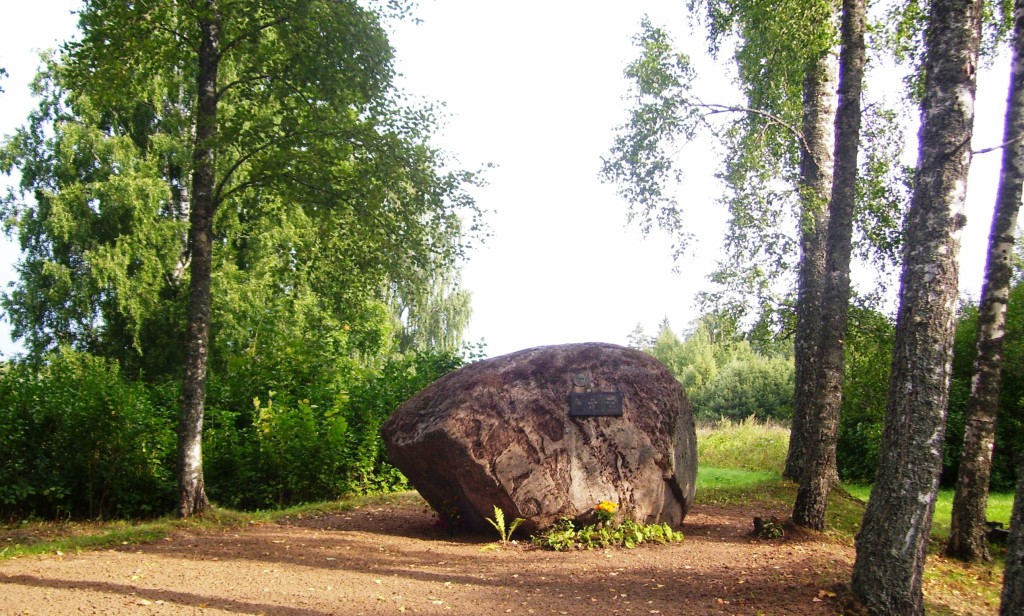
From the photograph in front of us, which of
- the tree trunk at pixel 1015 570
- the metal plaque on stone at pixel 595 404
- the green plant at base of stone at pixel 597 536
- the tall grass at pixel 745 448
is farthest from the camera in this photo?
the tall grass at pixel 745 448

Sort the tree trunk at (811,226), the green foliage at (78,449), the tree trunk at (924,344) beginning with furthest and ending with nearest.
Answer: the tree trunk at (811,226) < the green foliage at (78,449) < the tree trunk at (924,344)

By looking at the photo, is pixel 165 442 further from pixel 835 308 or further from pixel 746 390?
pixel 746 390

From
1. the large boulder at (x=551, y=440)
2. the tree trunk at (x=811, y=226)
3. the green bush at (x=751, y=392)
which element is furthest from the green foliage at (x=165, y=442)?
→ the green bush at (x=751, y=392)

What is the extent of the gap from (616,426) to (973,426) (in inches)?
157

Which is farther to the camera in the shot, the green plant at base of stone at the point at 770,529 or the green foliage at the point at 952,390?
the green foliage at the point at 952,390

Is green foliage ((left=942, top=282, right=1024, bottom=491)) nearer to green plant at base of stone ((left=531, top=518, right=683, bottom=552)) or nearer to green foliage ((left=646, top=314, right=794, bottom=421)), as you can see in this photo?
green plant at base of stone ((left=531, top=518, right=683, bottom=552))

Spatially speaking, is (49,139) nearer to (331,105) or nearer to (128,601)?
(331,105)

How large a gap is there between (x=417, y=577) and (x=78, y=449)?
279 inches

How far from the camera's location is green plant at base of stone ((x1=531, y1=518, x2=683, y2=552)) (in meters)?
7.30

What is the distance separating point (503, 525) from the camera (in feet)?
24.7

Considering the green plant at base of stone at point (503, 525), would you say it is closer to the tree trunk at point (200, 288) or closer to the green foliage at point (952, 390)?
the tree trunk at point (200, 288)

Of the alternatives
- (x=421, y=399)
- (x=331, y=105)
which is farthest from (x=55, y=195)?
(x=421, y=399)

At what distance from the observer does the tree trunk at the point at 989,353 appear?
7895 mm

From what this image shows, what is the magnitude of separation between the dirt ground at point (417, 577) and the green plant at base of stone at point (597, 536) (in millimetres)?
211
